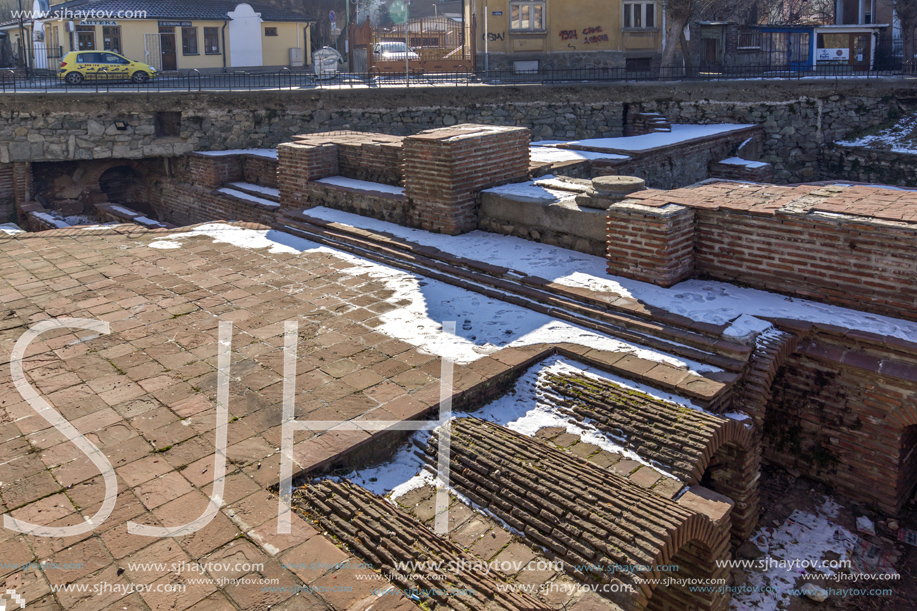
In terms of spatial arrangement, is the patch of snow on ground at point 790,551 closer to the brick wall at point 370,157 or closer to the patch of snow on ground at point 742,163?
the brick wall at point 370,157

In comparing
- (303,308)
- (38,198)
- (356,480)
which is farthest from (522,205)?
(38,198)

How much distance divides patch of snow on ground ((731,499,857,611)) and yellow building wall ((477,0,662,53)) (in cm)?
2065

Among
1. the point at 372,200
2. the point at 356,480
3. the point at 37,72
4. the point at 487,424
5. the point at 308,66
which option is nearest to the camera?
the point at 356,480

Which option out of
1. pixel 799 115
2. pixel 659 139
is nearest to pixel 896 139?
pixel 799 115

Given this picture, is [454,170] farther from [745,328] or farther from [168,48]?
[168,48]

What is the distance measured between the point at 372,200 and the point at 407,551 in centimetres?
598

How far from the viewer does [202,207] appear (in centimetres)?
1333

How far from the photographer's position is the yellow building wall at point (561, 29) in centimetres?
2359

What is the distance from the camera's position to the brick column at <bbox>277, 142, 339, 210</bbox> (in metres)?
9.84

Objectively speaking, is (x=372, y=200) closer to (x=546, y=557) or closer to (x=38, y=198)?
(x=546, y=557)

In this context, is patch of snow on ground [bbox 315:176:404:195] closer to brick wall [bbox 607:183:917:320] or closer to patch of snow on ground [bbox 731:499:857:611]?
brick wall [bbox 607:183:917:320]

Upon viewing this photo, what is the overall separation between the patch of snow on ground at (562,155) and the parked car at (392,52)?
10844 millimetres

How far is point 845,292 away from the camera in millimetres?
5801

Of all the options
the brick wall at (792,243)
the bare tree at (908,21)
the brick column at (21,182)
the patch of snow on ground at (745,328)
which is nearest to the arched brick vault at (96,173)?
the brick column at (21,182)
